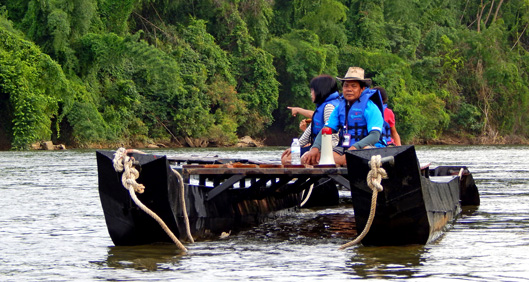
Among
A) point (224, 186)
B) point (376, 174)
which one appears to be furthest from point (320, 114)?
point (376, 174)

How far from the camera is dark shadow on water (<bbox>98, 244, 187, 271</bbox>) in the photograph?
22.5 feet

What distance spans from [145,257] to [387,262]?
193 cm

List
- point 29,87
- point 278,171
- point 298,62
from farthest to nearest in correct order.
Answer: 1. point 298,62
2. point 29,87
3. point 278,171

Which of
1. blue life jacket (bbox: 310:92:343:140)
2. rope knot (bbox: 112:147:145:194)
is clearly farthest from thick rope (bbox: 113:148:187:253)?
blue life jacket (bbox: 310:92:343:140)

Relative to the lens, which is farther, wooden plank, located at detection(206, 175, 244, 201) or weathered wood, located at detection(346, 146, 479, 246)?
wooden plank, located at detection(206, 175, 244, 201)

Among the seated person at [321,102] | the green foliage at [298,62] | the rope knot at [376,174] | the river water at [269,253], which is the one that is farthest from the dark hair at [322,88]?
the green foliage at [298,62]

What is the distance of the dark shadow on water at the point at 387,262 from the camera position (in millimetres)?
6496

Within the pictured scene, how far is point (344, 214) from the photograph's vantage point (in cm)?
1139

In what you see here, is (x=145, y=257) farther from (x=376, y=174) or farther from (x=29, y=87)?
(x=29, y=87)

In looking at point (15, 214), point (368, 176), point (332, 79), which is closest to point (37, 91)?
point (15, 214)

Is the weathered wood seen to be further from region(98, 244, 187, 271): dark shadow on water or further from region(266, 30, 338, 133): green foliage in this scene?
region(266, 30, 338, 133): green foliage

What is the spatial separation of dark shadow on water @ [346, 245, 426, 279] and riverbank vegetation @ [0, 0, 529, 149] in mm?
28820

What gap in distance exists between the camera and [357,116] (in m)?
8.14

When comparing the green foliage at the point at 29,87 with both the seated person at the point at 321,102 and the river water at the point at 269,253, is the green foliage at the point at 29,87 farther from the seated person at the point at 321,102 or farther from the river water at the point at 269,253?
the seated person at the point at 321,102
